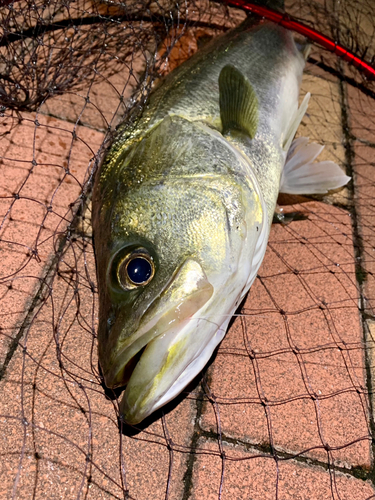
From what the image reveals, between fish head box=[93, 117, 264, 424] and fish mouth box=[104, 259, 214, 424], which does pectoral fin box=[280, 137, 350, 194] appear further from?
fish mouth box=[104, 259, 214, 424]

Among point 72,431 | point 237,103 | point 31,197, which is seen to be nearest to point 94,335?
point 72,431

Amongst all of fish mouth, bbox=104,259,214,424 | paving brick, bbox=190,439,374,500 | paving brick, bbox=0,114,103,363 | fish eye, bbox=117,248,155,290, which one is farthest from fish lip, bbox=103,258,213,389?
paving brick, bbox=0,114,103,363

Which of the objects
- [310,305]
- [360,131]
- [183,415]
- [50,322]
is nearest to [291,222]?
[310,305]

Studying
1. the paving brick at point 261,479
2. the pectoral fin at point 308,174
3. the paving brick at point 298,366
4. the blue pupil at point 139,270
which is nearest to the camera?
the blue pupil at point 139,270

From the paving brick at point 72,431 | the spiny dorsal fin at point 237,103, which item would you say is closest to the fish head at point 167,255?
the spiny dorsal fin at point 237,103

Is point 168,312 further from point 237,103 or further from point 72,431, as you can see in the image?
point 237,103

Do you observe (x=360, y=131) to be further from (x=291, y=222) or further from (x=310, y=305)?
(x=310, y=305)

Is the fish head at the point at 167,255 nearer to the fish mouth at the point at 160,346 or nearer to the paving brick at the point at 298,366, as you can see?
the fish mouth at the point at 160,346
